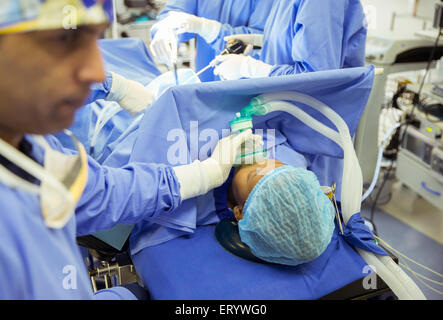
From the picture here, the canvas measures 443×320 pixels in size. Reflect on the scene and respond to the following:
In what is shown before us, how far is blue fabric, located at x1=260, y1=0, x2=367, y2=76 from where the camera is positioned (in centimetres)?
135

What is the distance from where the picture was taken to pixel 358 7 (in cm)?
139

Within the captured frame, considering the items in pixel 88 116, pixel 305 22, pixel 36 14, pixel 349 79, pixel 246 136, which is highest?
pixel 36 14

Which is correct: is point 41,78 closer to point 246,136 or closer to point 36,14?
point 36,14

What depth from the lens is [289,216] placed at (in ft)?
2.98

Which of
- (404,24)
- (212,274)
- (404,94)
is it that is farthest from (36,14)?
(404,24)

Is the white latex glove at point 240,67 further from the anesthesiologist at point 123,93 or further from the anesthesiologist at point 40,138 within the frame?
the anesthesiologist at point 40,138

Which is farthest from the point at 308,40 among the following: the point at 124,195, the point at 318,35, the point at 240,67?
the point at 124,195

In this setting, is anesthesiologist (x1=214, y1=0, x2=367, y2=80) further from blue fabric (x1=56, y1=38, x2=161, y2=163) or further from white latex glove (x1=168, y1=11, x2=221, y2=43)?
blue fabric (x1=56, y1=38, x2=161, y2=163)

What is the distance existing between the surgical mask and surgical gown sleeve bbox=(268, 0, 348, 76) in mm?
967

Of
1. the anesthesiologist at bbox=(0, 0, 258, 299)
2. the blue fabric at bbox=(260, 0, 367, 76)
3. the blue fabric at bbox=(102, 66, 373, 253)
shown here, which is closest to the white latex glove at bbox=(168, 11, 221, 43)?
the blue fabric at bbox=(260, 0, 367, 76)

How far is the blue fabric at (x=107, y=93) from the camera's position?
4.78ft

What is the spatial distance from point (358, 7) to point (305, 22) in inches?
8.0

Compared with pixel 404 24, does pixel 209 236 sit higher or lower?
lower

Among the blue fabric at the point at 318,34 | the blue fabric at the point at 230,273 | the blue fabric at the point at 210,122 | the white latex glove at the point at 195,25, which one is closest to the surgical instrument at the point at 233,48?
the blue fabric at the point at 318,34
